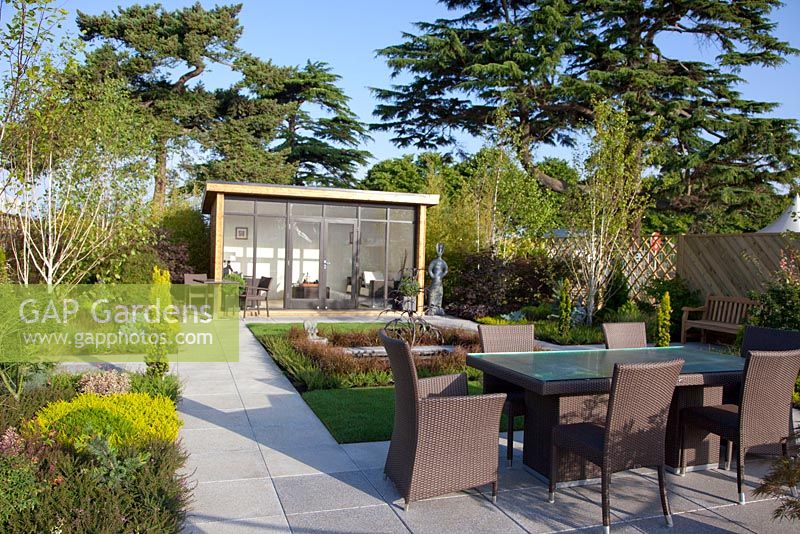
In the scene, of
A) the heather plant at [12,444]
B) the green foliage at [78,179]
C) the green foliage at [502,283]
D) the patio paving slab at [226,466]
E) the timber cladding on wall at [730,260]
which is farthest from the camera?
the green foliage at [502,283]

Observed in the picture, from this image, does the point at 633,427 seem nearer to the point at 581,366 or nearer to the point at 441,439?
the point at 581,366

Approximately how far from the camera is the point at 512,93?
58.7 feet

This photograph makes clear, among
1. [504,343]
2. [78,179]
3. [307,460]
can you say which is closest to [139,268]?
[78,179]

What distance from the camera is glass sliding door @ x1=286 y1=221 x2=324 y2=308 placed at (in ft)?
46.5

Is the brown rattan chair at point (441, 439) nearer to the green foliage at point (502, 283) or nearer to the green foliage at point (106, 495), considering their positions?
the green foliage at point (106, 495)

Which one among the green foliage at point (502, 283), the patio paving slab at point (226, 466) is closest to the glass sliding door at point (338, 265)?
the green foliage at point (502, 283)

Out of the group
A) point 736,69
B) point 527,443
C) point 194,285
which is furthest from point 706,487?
point 736,69

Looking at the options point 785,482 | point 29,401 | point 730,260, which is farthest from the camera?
point 730,260

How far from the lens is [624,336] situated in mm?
5281

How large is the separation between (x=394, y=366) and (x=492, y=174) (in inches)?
485

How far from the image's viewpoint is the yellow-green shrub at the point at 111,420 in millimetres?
3506

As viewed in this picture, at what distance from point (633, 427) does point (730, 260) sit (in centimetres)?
861

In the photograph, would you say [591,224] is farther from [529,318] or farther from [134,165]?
[134,165]

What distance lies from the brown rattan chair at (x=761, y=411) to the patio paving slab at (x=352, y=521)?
77.2 inches
